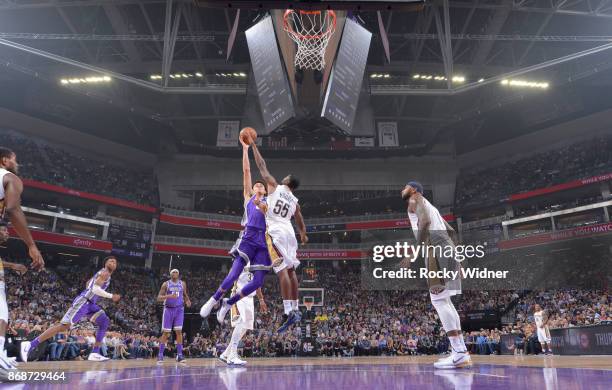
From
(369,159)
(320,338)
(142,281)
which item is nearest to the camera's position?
(320,338)

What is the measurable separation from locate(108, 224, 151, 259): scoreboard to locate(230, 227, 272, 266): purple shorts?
26.3 m

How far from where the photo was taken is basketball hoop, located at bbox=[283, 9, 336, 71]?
15015 mm

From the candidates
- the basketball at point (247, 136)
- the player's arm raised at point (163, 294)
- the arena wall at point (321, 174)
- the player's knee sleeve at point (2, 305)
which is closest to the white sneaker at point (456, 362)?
the basketball at point (247, 136)

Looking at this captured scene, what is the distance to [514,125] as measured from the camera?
1336 inches

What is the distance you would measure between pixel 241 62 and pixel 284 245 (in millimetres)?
19584

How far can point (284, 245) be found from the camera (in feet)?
20.2

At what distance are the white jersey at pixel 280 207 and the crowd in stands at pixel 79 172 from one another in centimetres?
2609

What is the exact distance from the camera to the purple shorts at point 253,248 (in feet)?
19.3

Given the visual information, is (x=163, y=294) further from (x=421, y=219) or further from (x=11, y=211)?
(x=421, y=219)

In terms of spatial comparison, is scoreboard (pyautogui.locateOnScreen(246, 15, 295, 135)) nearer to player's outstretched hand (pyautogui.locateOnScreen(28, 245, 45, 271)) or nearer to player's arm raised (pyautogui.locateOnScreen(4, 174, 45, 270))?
player's arm raised (pyautogui.locateOnScreen(4, 174, 45, 270))

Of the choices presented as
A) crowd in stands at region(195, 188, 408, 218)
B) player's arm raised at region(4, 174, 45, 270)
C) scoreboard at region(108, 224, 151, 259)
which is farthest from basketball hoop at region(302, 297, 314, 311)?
player's arm raised at region(4, 174, 45, 270)

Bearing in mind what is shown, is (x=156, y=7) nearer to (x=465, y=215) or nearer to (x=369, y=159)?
(x=369, y=159)

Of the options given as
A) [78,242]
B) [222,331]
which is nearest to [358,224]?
[222,331]

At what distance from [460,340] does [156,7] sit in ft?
85.9
